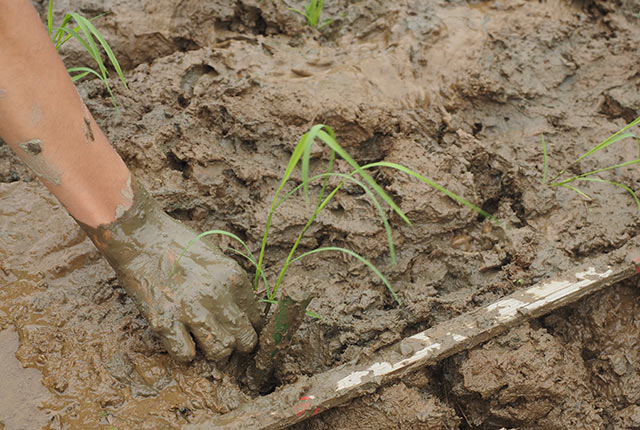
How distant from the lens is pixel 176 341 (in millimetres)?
1600

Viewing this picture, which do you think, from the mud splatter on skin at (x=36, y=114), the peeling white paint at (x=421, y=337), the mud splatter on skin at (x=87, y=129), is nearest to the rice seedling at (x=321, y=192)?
the peeling white paint at (x=421, y=337)

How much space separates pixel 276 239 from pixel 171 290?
53cm

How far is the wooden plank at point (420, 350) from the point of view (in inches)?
61.9

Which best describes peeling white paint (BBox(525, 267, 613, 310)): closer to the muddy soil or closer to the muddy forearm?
the muddy soil

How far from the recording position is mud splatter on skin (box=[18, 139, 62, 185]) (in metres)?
1.44

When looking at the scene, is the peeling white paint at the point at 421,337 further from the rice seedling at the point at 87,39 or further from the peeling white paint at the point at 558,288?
the rice seedling at the point at 87,39

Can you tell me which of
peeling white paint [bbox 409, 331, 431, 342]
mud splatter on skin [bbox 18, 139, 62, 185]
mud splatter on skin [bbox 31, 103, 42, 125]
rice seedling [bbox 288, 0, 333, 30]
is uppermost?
mud splatter on skin [bbox 31, 103, 42, 125]

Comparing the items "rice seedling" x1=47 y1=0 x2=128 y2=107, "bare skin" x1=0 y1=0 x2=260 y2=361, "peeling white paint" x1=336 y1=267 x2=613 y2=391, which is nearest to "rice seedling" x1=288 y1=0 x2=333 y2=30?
"rice seedling" x1=47 y1=0 x2=128 y2=107

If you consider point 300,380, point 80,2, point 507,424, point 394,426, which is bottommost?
point 507,424

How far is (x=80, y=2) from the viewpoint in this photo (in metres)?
2.52

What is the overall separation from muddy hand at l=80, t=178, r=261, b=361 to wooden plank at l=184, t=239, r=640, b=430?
21 centimetres

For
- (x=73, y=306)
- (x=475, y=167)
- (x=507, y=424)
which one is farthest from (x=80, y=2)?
(x=507, y=424)

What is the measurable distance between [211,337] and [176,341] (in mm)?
104

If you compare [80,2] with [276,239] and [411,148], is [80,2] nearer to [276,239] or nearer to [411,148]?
[276,239]
